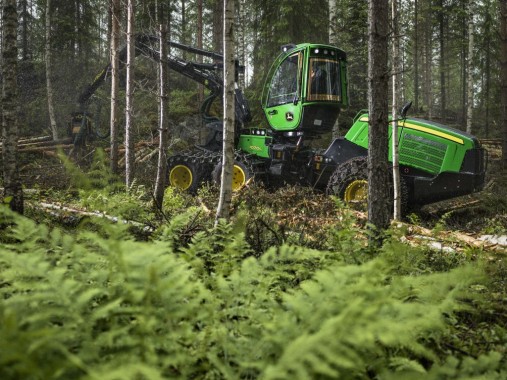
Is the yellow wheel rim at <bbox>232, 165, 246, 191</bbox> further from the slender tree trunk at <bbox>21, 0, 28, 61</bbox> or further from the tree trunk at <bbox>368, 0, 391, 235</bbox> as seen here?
the slender tree trunk at <bbox>21, 0, 28, 61</bbox>

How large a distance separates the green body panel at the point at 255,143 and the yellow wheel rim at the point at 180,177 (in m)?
1.75

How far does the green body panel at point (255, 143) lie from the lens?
1182cm

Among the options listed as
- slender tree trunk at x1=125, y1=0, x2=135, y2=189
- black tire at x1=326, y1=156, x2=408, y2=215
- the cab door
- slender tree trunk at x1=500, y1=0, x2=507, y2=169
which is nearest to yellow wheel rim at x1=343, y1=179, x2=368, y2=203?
black tire at x1=326, y1=156, x2=408, y2=215

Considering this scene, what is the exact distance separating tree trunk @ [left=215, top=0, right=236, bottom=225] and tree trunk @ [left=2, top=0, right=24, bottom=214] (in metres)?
3.38

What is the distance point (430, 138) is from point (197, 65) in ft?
23.6

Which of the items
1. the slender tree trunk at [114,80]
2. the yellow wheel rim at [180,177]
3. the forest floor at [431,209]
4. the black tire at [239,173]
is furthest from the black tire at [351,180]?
the slender tree trunk at [114,80]

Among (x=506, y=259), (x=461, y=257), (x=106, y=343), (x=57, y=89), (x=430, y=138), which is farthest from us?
(x=57, y=89)

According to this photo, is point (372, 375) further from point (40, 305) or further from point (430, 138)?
point (430, 138)

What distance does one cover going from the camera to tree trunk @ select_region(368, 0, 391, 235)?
5320 mm

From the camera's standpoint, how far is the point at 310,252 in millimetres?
3184

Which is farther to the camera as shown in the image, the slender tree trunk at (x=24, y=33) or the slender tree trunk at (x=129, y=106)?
the slender tree trunk at (x=24, y=33)

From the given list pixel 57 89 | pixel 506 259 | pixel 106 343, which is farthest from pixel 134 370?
pixel 57 89

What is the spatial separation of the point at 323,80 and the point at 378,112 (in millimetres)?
5735

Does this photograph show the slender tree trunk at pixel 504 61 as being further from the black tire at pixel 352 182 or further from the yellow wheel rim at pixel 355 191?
the yellow wheel rim at pixel 355 191
